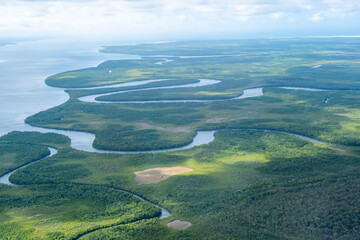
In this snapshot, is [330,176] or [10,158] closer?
[330,176]

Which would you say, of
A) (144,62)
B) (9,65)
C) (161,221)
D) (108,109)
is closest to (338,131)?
(161,221)

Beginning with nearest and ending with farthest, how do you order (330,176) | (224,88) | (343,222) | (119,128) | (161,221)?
(343,222), (161,221), (330,176), (119,128), (224,88)

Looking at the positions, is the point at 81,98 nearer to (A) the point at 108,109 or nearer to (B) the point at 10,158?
(A) the point at 108,109

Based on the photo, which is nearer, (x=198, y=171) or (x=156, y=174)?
(x=156, y=174)

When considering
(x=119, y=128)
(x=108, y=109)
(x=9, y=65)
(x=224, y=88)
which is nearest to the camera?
(x=119, y=128)

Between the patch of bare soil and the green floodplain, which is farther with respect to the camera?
the patch of bare soil
